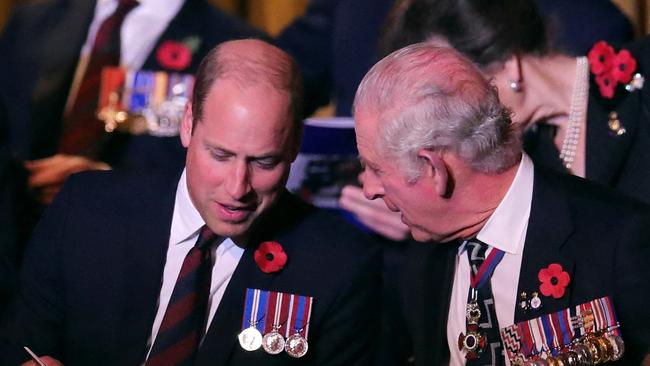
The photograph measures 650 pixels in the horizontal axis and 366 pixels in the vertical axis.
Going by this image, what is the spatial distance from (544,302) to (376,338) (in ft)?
1.67

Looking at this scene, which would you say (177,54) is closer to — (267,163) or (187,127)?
(187,127)

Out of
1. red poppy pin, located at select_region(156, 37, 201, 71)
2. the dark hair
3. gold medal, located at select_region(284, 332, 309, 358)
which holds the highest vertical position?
the dark hair

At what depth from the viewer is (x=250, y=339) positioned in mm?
2254

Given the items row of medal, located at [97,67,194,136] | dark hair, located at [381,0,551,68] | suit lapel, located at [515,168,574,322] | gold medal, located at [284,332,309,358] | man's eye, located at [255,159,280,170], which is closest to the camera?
suit lapel, located at [515,168,574,322]

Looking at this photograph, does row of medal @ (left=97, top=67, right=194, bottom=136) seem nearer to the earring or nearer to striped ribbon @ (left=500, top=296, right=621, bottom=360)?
the earring

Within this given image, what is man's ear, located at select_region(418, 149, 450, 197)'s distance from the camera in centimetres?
195

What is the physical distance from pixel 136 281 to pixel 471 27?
928mm

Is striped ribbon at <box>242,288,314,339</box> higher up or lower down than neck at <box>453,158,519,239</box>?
lower down

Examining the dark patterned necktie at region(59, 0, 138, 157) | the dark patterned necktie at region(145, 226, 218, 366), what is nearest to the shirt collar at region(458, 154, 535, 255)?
the dark patterned necktie at region(145, 226, 218, 366)

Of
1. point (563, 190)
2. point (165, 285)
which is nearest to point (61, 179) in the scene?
point (165, 285)

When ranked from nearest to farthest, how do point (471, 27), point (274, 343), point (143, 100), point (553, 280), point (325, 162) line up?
point (553, 280) → point (274, 343) → point (471, 27) → point (325, 162) → point (143, 100)

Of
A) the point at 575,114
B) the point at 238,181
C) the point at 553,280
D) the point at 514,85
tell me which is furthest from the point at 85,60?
the point at 553,280

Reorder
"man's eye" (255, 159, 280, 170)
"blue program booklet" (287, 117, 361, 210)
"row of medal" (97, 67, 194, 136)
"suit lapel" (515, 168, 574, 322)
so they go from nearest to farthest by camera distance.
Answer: "suit lapel" (515, 168, 574, 322) < "man's eye" (255, 159, 280, 170) < "blue program booklet" (287, 117, 361, 210) < "row of medal" (97, 67, 194, 136)

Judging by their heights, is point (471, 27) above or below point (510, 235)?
above
